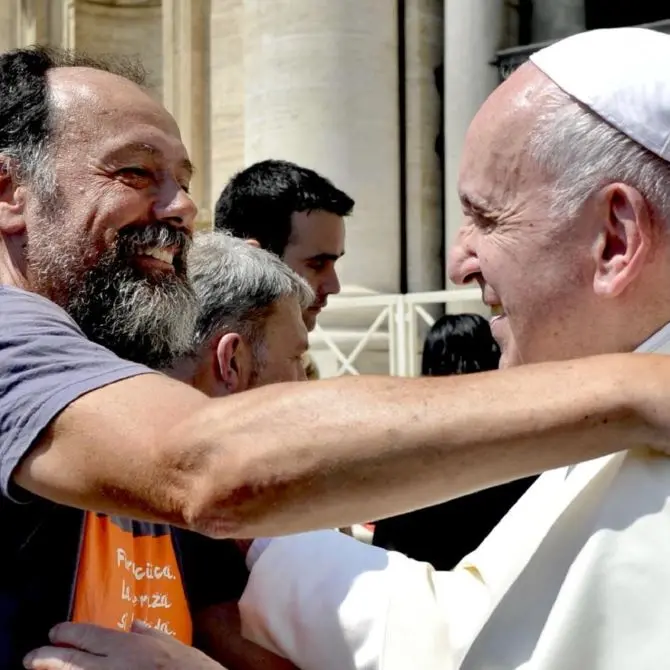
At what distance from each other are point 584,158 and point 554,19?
5.84 metres

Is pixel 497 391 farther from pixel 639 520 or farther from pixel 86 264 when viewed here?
pixel 86 264

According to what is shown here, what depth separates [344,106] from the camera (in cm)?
649

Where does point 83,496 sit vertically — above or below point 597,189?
below

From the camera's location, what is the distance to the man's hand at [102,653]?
4.35 ft

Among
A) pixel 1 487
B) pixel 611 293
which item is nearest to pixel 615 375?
pixel 611 293

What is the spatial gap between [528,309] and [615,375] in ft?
0.88

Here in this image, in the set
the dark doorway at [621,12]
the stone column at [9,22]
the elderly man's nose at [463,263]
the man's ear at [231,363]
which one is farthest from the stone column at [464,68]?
the elderly man's nose at [463,263]

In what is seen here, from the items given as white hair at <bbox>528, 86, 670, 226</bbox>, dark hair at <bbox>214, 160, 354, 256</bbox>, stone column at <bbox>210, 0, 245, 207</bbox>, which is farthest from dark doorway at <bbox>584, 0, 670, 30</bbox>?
white hair at <bbox>528, 86, 670, 226</bbox>

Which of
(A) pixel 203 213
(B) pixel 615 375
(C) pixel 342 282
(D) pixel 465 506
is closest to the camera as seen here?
(B) pixel 615 375

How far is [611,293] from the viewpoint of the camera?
4.17ft

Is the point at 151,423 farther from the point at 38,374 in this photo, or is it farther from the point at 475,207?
the point at 475,207

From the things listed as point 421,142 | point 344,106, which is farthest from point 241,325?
point 421,142

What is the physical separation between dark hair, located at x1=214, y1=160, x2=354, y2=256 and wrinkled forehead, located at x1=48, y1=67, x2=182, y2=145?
1.65m

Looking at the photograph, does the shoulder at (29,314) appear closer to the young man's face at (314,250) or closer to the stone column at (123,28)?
the young man's face at (314,250)
